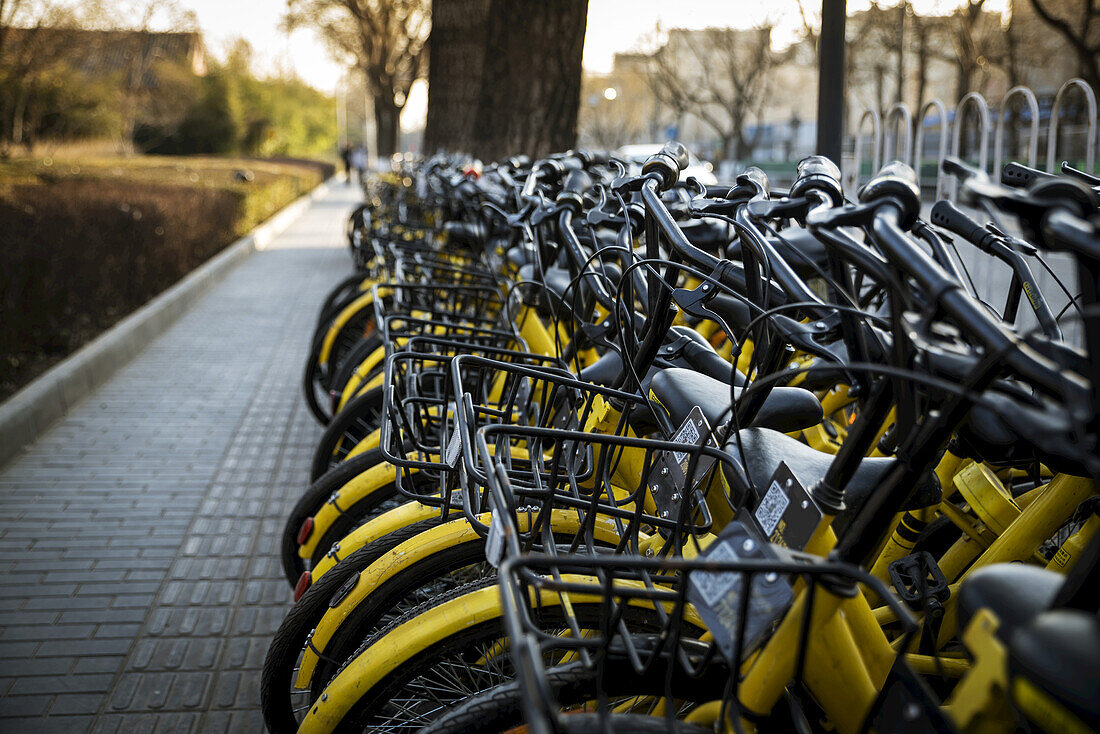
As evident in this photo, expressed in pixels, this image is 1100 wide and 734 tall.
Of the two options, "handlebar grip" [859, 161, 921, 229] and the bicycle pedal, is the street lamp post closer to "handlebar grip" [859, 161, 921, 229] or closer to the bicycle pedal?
the bicycle pedal

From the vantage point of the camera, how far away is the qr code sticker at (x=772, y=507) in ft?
4.81

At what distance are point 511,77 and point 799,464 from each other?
253 inches

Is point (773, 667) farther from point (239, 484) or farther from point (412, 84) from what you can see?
point (412, 84)

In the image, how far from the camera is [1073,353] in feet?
3.50

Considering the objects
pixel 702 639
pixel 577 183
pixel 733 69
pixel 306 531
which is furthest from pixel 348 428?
pixel 733 69

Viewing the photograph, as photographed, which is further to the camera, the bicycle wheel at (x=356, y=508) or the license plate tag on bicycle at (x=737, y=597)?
the bicycle wheel at (x=356, y=508)

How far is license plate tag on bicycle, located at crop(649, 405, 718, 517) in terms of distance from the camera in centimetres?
165

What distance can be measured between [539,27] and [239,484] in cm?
450

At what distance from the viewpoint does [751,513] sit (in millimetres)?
1566

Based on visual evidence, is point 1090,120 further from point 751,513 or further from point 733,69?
point 733,69

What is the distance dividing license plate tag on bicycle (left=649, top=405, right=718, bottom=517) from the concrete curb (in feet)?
13.0

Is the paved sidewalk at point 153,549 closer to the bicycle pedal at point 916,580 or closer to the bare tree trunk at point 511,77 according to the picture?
the bicycle pedal at point 916,580

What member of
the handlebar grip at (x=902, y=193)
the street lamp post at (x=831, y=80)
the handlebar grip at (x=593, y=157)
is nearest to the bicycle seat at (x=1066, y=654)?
the handlebar grip at (x=902, y=193)

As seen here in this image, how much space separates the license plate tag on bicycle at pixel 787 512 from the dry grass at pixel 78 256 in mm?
5008
